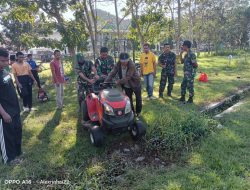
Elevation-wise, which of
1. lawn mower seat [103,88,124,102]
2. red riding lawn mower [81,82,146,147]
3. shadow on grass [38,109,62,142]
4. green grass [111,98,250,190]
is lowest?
green grass [111,98,250,190]

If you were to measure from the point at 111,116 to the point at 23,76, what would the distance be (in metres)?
4.07

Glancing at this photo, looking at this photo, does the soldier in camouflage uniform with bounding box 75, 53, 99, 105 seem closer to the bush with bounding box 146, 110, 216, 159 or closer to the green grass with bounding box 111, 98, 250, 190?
the bush with bounding box 146, 110, 216, 159

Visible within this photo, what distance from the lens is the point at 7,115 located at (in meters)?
4.26

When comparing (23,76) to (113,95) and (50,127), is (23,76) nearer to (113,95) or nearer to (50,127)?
(50,127)

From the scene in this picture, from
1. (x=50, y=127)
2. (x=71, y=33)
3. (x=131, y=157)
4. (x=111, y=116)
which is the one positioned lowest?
(x=131, y=157)

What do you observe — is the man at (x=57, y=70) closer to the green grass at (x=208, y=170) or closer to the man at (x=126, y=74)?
the man at (x=126, y=74)

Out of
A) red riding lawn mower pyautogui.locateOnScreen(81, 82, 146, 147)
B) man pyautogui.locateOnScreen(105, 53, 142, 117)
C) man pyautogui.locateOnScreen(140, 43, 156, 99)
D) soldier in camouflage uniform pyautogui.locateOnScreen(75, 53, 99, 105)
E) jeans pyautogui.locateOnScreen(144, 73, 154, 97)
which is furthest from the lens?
jeans pyautogui.locateOnScreen(144, 73, 154, 97)

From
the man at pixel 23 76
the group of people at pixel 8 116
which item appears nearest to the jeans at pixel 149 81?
the man at pixel 23 76

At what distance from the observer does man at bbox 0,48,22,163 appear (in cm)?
432

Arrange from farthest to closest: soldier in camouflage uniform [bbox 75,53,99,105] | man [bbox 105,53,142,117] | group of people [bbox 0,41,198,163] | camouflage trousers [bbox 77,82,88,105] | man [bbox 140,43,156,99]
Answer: man [bbox 140,43,156,99], camouflage trousers [bbox 77,82,88,105], soldier in camouflage uniform [bbox 75,53,99,105], man [bbox 105,53,142,117], group of people [bbox 0,41,198,163]

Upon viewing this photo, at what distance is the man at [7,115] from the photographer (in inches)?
170

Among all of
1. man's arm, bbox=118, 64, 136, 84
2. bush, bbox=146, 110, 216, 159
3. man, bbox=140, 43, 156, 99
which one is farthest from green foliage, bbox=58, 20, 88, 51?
bush, bbox=146, 110, 216, 159

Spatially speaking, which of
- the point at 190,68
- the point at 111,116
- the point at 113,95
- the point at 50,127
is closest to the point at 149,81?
the point at 190,68

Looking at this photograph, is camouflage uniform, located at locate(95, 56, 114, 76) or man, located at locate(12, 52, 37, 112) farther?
man, located at locate(12, 52, 37, 112)
